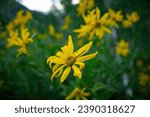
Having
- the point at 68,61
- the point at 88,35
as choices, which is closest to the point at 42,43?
the point at 88,35

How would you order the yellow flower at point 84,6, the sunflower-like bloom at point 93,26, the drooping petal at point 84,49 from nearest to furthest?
the drooping petal at point 84,49 < the sunflower-like bloom at point 93,26 < the yellow flower at point 84,6

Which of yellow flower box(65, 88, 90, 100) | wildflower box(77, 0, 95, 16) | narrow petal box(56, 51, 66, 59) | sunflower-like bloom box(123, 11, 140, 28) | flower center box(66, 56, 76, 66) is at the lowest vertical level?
flower center box(66, 56, 76, 66)

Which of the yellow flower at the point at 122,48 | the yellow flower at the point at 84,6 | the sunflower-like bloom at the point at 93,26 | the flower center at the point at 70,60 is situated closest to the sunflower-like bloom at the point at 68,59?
the flower center at the point at 70,60

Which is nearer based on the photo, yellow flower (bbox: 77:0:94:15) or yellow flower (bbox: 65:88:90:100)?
yellow flower (bbox: 65:88:90:100)

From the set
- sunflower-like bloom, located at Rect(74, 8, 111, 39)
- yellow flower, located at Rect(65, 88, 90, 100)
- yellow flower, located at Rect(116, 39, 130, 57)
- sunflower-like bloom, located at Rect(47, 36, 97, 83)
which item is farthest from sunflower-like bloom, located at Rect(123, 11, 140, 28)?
sunflower-like bloom, located at Rect(47, 36, 97, 83)

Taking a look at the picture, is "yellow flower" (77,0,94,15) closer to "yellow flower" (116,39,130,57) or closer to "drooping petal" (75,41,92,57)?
"drooping petal" (75,41,92,57)

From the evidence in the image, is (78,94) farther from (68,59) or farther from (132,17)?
(132,17)

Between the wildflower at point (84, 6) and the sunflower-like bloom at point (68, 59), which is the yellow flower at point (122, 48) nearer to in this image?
the wildflower at point (84, 6)

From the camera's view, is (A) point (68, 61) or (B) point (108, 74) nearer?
(A) point (68, 61)

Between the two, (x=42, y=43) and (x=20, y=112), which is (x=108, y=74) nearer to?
(x=42, y=43)

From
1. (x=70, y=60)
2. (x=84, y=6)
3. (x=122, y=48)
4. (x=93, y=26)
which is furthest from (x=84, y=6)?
(x=122, y=48)

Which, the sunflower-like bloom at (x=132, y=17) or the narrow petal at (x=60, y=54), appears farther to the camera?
the sunflower-like bloom at (x=132, y=17)
